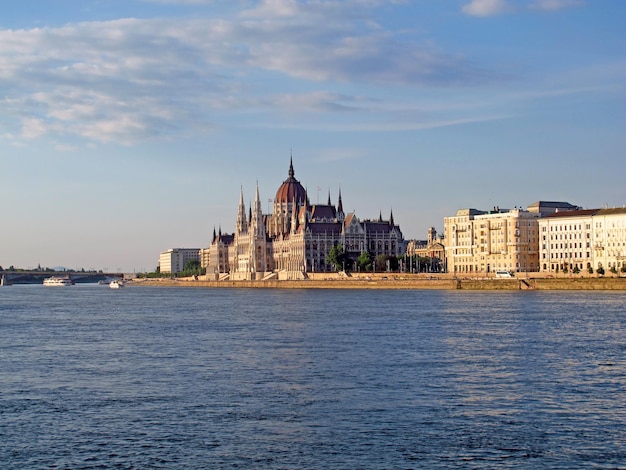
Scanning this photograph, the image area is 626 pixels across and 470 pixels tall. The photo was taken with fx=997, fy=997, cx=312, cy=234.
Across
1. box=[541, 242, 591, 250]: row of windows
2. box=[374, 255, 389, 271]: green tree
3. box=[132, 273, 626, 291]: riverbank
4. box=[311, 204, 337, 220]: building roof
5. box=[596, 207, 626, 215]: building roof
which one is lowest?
box=[132, 273, 626, 291]: riverbank

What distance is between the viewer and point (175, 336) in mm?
46250

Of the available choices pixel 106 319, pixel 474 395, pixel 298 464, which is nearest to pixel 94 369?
pixel 474 395

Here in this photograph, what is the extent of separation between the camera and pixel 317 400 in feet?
83.1

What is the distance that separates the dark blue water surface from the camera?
19.6 metres

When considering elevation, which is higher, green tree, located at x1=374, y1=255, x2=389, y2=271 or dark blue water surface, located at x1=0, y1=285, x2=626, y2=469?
green tree, located at x1=374, y1=255, x2=389, y2=271

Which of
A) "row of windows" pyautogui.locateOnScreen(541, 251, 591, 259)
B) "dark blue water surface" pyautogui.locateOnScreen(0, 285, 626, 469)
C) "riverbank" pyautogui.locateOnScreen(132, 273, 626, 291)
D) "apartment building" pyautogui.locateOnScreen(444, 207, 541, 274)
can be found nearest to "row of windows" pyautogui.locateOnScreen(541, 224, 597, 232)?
"row of windows" pyautogui.locateOnScreen(541, 251, 591, 259)

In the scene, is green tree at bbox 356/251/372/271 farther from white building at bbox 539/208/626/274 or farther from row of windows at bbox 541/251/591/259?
row of windows at bbox 541/251/591/259

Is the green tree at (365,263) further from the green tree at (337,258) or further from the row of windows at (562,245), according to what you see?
the row of windows at (562,245)

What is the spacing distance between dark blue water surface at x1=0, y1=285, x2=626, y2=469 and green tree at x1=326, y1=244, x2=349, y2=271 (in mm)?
119136

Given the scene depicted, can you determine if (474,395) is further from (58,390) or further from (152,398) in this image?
(58,390)

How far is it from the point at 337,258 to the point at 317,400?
A: 464ft

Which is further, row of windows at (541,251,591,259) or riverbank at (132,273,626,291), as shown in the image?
row of windows at (541,251,591,259)

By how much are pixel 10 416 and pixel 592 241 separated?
11221 centimetres

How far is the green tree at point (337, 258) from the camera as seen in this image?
16625 centimetres
